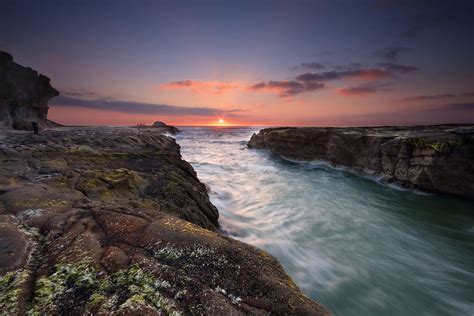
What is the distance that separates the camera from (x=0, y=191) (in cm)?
345

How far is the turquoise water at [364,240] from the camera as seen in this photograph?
16.3 feet

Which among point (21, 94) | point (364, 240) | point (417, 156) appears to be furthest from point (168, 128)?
point (364, 240)

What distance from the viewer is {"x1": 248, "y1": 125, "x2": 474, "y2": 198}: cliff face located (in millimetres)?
10352

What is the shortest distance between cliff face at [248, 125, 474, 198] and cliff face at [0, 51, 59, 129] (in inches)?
1367

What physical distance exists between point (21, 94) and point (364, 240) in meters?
46.4

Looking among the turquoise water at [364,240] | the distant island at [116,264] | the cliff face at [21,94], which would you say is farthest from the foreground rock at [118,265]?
the cliff face at [21,94]

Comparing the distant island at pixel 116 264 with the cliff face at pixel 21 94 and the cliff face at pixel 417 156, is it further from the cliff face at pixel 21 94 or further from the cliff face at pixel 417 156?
the cliff face at pixel 21 94

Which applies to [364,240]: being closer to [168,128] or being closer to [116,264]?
[116,264]

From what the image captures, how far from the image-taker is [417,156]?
37.5 feet

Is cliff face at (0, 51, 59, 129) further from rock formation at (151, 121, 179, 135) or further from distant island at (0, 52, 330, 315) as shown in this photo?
distant island at (0, 52, 330, 315)

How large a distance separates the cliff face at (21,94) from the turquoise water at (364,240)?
31470 mm

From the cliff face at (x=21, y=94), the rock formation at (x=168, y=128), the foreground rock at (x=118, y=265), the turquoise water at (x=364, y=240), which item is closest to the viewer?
the foreground rock at (x=118, y=265)

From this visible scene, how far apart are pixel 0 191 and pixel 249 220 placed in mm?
6943

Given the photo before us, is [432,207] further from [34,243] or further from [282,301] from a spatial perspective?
[34,243]
